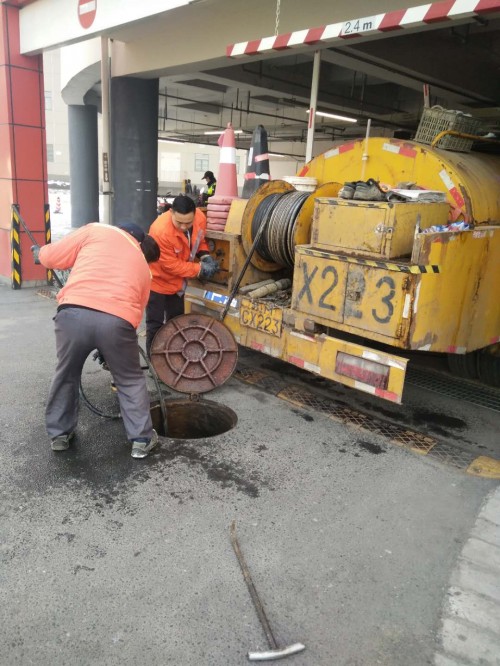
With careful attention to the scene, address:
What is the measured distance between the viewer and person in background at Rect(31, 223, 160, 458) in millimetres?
3555

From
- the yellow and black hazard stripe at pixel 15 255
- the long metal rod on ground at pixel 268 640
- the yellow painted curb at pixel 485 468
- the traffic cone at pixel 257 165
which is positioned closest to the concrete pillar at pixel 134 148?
the yellow and black hazard stripe at pixel 15 255

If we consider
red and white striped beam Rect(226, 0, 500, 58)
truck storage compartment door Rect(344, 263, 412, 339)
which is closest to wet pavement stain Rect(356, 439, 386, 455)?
truck storage compartment door Rect(344, 263, 412, 339)

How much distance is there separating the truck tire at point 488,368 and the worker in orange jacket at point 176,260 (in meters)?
2.83

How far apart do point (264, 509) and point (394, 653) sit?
1.16 m

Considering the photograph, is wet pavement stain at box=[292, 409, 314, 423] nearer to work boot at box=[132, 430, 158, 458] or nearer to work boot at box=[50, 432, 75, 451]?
work boot at box=[132, 430, 158, 458]

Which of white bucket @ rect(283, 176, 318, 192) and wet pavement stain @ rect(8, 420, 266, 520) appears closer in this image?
wet pavement stain @ rect(8, 420, 266, 520)

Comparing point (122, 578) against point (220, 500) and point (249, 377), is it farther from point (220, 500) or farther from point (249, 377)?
point (249, 377)

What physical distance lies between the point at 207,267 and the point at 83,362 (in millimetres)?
1792

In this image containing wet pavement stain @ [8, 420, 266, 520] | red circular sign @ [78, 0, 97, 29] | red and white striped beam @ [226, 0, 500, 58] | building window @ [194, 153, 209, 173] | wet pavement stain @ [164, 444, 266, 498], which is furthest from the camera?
building window @ [194, 153, 209, 173]

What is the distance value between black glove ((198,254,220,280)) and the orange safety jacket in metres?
0.06

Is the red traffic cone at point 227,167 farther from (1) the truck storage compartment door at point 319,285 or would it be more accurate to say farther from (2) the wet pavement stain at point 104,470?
(2) the wet pavement stain at point 104,470

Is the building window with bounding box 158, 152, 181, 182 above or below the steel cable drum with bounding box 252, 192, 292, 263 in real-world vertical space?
above

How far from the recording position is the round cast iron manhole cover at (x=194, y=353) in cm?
499

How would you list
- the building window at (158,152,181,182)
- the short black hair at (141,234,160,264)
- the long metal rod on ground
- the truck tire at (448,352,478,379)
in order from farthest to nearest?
1. the building window at (158,152,181,182)
2. the truck tire at (448,352,478,379)
3. the short black hair at (141,234,160,264)
4. the long metal rod on ground
